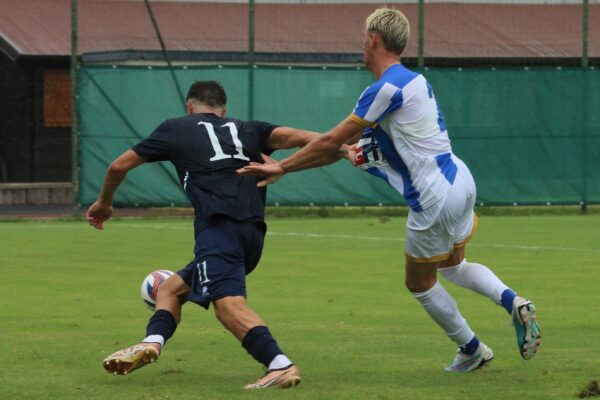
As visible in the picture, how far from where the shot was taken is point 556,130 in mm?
21203

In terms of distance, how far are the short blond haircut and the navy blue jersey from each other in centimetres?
90

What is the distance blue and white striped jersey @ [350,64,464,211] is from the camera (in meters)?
7.23

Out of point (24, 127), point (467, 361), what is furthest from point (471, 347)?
point (24, 127)

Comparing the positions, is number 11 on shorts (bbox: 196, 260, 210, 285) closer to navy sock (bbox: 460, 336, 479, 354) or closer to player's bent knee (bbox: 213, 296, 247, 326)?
player's bent knee (bbox: 213, 296, 247, 326)

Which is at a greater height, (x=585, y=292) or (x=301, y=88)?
(x=301, y=88)

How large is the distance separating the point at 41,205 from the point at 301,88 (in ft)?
19.9

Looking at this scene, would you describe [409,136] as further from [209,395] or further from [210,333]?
[210,333]

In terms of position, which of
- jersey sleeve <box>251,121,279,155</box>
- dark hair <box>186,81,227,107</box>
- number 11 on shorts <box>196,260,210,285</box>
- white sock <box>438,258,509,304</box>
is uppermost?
dark hair <box>186,81,227,107</box>

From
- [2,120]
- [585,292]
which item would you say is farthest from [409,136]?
[2,120]

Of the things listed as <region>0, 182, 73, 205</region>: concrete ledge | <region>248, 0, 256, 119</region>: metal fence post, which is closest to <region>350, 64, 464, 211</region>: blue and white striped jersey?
<region>248, 0, 256, 119</region>: metal fence post

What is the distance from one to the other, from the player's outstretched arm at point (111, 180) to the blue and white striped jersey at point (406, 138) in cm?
126

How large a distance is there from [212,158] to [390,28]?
48.0 inches

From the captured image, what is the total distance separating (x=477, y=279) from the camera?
7863 millimetres

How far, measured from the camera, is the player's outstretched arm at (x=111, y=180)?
7.61 meters
